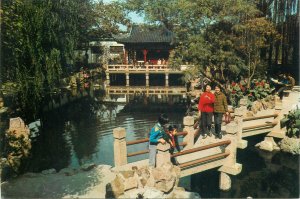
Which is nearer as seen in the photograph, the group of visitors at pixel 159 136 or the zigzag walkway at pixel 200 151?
the group of visitors at pixel 159 136

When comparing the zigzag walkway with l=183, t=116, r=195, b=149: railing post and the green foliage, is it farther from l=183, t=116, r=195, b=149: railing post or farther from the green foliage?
the green foliage

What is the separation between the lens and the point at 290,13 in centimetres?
2878

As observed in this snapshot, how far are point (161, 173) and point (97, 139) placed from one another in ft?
39.4

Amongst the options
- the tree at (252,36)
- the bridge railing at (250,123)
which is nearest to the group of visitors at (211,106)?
the bridge railing at (250,123)

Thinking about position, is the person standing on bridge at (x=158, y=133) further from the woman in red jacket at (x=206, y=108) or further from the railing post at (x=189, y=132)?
the railing post at (x=189, y=132)

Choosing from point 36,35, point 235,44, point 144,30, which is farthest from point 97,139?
point 144,30

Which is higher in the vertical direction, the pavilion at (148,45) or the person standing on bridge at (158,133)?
the pavilion at (148,45)

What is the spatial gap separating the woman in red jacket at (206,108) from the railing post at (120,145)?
3.25 m

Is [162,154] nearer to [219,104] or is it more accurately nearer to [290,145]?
[219,104]

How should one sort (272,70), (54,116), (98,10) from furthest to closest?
(98,10) → (272,70) → (54,116)

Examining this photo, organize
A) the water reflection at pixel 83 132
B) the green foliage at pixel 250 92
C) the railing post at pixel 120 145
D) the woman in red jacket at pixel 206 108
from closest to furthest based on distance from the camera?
1. the railing post at pixel 120 145
2. the woman in red jacket at pixel 206 108
3. the water reflection at pixel 83 132
4. the green foliage at pixel 250 92

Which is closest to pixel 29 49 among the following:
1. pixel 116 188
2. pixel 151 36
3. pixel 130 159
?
pixel 130 159

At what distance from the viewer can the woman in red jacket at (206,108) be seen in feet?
37.7

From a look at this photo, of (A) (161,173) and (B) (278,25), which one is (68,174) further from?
(B) (278,25)
